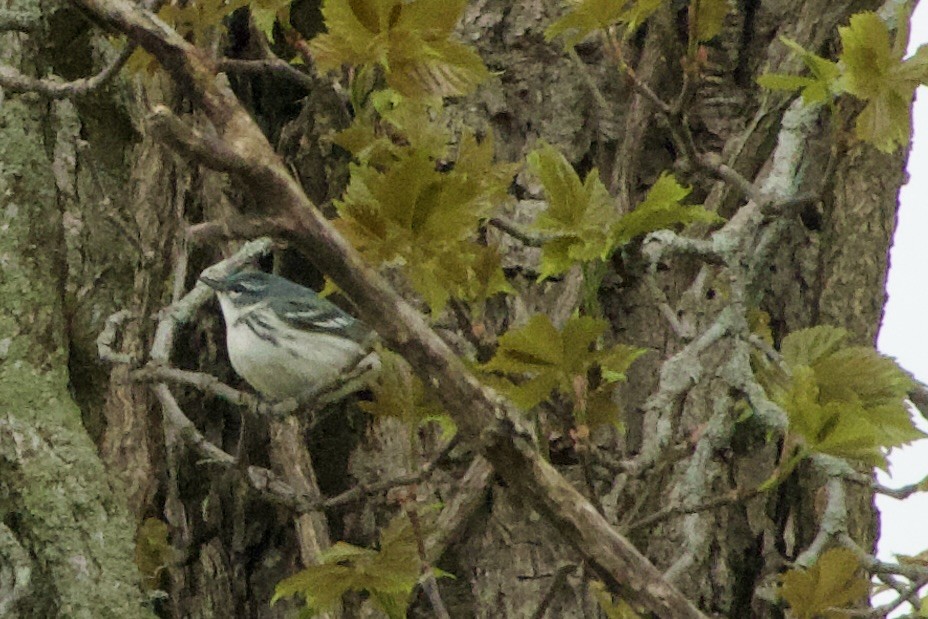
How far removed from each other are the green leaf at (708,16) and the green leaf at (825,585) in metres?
0.67

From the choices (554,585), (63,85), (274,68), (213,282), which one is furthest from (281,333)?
(554,585)

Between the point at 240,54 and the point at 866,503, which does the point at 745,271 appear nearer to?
the point at 866,503

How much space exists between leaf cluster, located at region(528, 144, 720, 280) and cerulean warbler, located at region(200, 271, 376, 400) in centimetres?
102

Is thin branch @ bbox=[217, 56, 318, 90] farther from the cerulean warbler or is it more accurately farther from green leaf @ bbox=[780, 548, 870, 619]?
green leaf @ bbox=[780, 548, 870, 619]

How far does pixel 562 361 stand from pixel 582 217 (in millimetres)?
160

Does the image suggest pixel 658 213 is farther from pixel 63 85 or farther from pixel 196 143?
pixel 63 85

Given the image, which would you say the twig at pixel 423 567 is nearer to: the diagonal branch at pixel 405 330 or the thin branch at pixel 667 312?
the diagonal branch at pixel 405 330

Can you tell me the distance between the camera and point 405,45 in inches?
52.0

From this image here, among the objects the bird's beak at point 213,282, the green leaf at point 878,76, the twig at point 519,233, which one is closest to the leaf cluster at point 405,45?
the twig at point 519,233

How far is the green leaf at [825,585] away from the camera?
4.68 ft

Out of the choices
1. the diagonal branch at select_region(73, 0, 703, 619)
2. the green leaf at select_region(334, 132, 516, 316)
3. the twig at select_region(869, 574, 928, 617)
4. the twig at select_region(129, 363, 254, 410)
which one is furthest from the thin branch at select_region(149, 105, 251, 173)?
the twig at select_region(869, 574, 928, 617)

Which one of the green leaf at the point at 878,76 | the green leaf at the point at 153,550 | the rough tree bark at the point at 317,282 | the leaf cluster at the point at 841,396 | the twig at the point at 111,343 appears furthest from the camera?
the green leaf at the point at 153,550

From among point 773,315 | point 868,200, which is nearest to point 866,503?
point 773,315

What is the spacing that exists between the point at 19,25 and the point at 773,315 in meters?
1.36
